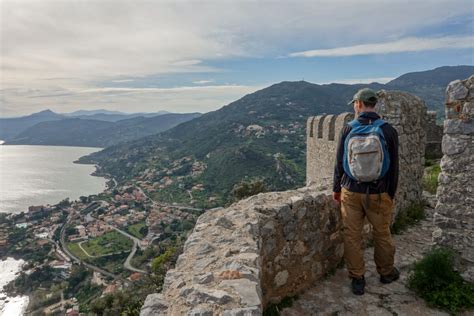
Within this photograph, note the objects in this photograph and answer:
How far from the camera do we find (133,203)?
56875mm

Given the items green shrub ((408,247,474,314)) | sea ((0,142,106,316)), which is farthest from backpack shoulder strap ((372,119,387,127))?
sea ((0,142,106,316))

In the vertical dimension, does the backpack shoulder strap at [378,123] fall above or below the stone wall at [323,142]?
above

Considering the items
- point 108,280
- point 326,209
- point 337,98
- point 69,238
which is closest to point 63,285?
point 108,280

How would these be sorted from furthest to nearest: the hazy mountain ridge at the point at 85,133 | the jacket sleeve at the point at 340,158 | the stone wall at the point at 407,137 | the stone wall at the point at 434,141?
the hazy mountain ridge at the point at 85,133
the stone wall at the point at 434,141
the stone wall at the point at 407,137
the jacket sleeve at the point at 340,158

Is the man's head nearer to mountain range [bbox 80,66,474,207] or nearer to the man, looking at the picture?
the man

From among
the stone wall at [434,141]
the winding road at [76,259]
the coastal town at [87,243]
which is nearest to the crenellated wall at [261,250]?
the stone wall at [434,141]

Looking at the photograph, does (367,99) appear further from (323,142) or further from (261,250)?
(323,142)

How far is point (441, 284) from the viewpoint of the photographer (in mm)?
2857

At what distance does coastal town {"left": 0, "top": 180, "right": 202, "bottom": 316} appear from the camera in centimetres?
2777

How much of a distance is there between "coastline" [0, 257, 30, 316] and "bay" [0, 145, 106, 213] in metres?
21.9

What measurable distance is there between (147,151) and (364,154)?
100 m

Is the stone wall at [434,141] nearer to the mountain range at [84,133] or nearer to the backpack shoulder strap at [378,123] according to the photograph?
the backpack shoulder strap at [378,123]

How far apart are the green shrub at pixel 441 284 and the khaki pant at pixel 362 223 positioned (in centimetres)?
27

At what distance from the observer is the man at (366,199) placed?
277 centimetres
